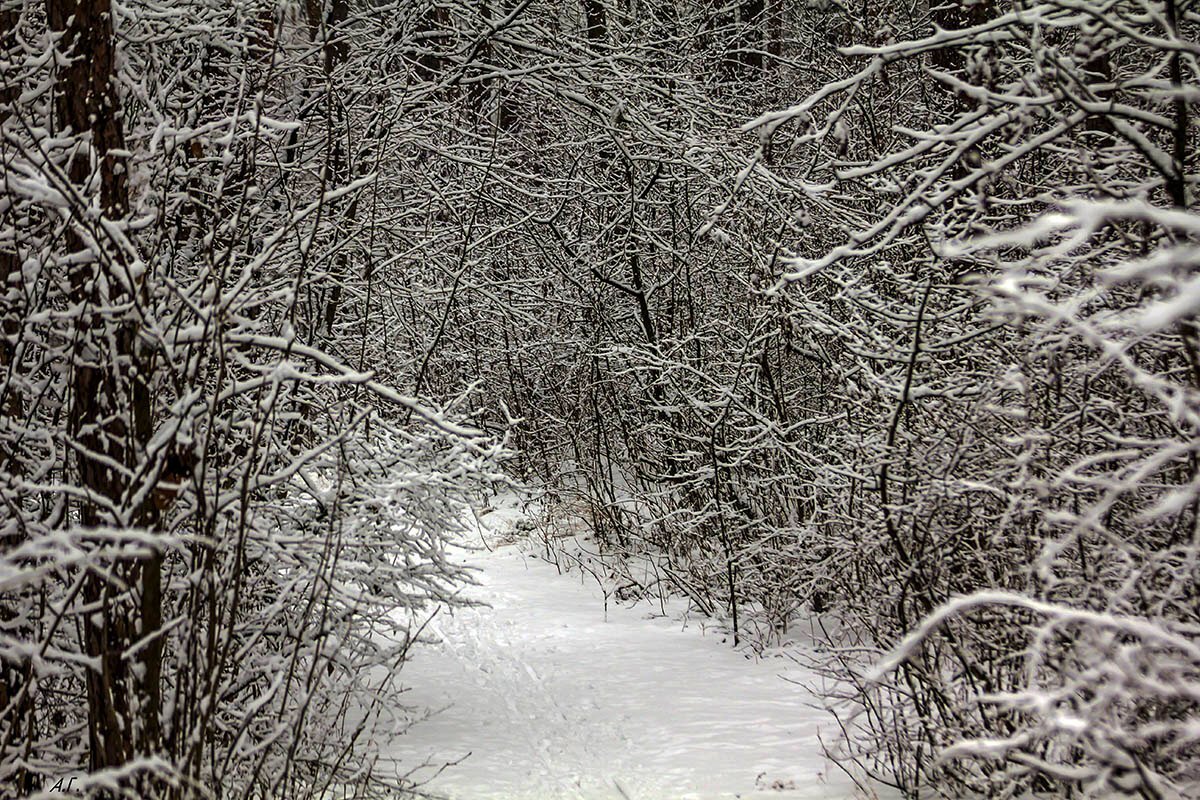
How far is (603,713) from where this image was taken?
614cm

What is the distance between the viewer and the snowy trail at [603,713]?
5.03 meters

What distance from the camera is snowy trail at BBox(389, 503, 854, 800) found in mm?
5031

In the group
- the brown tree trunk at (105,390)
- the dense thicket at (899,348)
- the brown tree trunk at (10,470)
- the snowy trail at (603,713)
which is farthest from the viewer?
the snowy trail at (603,713)

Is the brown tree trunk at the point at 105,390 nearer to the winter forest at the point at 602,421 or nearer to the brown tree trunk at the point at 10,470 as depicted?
the winter forest at the point at 602,421

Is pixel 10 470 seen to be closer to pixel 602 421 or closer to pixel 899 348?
pixel 899 348

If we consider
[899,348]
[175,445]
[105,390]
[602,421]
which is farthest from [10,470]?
[602,421]

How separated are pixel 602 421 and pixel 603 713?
15.7 feet

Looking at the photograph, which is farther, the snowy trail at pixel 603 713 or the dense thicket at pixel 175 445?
the snowy trail at pixel 603 713

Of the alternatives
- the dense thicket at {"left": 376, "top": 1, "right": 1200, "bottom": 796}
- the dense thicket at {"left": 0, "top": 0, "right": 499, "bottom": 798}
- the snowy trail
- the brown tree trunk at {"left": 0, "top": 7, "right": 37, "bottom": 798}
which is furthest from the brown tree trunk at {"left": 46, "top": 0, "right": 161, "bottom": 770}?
the dense thicket at {"left": 376, "top": 1, "right": 1200, "bottom": 796}

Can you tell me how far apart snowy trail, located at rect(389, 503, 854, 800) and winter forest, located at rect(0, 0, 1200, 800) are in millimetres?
45

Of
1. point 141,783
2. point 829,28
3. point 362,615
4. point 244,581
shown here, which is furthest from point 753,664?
point 829,28

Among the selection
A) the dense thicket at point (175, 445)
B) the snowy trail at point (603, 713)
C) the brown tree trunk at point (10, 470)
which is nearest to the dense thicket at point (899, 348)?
the snowy trail at point (603, 713)

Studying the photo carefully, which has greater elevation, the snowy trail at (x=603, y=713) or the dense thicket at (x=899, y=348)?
the dense thicket at (x=899, y=348)

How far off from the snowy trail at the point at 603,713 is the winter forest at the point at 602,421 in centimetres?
5
